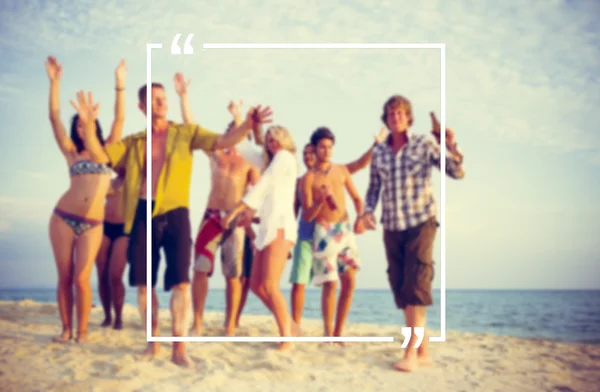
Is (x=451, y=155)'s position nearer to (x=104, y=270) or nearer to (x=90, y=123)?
(x=90, y=123)

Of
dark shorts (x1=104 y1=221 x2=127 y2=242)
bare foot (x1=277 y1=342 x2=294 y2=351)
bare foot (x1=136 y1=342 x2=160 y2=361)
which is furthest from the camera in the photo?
dark shorts (x1=104 y1=221 x2=127 y2=242)

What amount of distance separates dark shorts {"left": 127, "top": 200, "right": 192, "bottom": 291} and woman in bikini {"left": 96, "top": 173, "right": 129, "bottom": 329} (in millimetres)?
1195

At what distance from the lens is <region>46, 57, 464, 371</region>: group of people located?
3.80 metres

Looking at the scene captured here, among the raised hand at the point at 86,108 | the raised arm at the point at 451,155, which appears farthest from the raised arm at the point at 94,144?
the raised arm at the point at 451,155

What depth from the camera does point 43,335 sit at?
4719 millimetres

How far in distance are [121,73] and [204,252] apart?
67.4 inches

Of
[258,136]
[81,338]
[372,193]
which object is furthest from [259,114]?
[81,338]

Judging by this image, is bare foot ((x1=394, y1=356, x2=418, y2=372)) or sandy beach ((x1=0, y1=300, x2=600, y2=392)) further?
bare foot ((x1=394, y1=356, x2=418, y2=372))

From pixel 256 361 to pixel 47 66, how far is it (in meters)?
2.98

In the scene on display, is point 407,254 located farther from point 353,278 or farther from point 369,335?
point 369,335

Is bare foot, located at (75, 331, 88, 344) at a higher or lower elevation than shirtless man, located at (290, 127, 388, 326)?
lower

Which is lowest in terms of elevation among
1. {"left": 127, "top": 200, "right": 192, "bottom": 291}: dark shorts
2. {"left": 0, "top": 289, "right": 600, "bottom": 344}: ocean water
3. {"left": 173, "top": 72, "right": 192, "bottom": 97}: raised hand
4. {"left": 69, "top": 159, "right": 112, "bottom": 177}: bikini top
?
{"left": 0, "top": 289, "right": 600, "bottom": 344}: ocean water

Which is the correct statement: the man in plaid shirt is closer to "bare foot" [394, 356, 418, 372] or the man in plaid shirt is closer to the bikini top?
"bare foot" [394, 356, 418, 372]

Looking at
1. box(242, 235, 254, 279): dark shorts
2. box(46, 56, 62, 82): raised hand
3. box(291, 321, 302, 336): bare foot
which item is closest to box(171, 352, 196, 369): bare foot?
box(291, 321, 302, 336): bare foot
